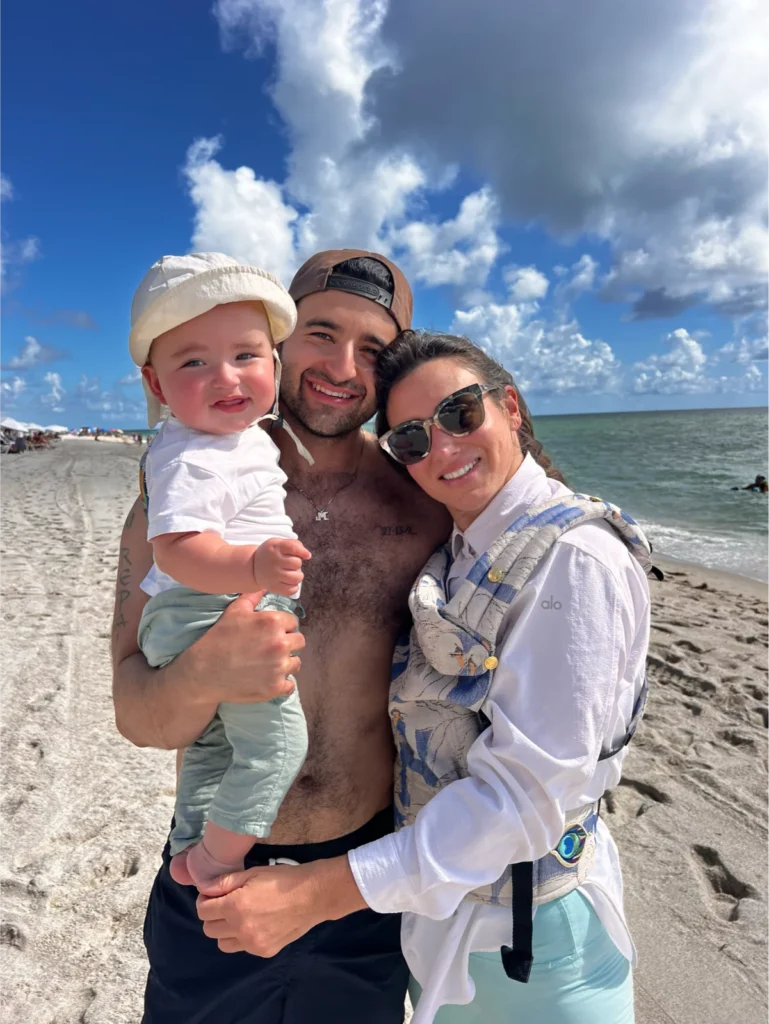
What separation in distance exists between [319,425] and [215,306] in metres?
0.65

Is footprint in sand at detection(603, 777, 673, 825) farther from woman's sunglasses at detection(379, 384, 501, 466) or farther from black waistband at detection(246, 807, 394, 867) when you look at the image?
woman's sunglasses at detection(379, 384, 501, 466)

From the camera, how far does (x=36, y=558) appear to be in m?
10.6

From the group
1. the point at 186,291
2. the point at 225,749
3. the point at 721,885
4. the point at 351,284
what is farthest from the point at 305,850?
the point at 721,885

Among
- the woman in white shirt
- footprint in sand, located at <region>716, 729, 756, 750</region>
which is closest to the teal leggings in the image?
the woman in white shirt

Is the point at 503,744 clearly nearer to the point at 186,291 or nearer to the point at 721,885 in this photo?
the point at 186,291

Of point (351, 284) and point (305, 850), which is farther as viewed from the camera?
point (351, 284)

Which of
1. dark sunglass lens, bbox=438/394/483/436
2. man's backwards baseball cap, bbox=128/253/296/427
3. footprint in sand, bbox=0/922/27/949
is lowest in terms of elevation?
footprint in sand, bbox=0/922/27/949

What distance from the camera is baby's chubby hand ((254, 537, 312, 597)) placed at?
1.64 m

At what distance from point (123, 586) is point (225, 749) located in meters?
0.64

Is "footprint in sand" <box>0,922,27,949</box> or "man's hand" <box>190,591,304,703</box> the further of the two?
"footprint in sand" <box>0,922,27,949</box>

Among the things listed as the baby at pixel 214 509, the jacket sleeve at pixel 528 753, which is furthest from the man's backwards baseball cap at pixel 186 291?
the jacket sleeve at pixel 528 753

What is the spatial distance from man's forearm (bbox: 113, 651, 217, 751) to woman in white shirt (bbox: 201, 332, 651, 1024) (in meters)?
0.46

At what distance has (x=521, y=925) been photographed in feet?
5.44

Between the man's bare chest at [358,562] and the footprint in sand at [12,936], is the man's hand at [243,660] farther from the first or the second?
the footprint in sand at [12,936]
